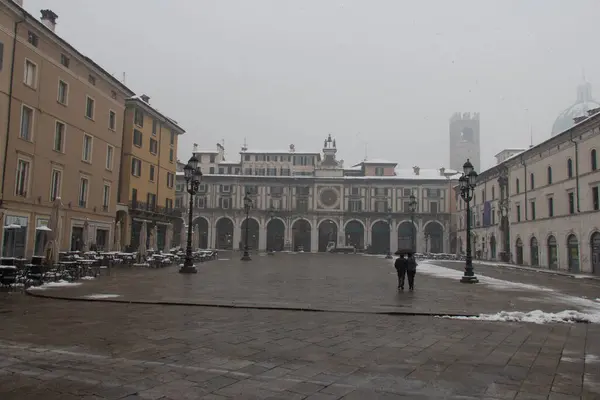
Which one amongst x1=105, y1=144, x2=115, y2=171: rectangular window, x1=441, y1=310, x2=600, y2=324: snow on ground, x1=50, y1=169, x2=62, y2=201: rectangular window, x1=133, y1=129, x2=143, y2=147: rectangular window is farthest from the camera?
x1=133, y1=129, x2=143, y2=147: rectangular window

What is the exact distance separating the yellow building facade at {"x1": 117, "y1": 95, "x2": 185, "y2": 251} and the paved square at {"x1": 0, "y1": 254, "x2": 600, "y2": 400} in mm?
28303

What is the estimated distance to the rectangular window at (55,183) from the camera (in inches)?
1106

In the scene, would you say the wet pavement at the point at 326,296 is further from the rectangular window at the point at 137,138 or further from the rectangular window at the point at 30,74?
the rectangular window at the point at 137,138

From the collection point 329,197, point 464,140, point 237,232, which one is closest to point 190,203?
point 237,232

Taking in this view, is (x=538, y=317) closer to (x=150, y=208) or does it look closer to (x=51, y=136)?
(x=51, y=136)

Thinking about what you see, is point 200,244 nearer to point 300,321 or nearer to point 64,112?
point 64,112

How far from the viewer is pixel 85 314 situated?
1004 cm

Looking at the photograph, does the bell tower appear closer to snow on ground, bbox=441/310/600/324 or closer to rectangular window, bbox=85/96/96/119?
rectangular window, bbox=85/96/96/119

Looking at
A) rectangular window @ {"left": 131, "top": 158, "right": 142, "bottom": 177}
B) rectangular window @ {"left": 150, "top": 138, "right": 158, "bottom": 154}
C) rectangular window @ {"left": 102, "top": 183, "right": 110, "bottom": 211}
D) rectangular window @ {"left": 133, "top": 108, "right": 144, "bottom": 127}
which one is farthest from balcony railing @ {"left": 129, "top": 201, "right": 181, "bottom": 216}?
rectangular window @ {"left": 133, "top": 108, "right": 144, "bottom": 127}

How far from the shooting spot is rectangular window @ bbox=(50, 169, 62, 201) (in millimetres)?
28081

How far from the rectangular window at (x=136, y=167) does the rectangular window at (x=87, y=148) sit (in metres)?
6.92

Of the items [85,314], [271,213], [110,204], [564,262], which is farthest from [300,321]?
[271,213]

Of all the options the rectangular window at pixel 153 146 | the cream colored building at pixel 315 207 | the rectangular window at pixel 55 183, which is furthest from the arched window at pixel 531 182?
the rectangular window at pixel 55 183

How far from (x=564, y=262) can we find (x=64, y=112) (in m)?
37.7
